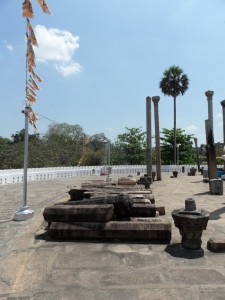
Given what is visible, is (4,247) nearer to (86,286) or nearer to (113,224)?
(113,224)

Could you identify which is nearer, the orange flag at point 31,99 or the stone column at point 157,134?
the orange flag at point 31,99

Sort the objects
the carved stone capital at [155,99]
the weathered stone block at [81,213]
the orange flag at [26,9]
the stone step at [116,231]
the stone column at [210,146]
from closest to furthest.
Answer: the stone step at [116,231], the weathered stone block at [81,213], the orange flag at [26,9], the stone column at [210,146], the carved stone capital at [155,99]

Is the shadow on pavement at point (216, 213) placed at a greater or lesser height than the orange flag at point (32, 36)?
lesser

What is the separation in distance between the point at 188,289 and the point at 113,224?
6.99ft

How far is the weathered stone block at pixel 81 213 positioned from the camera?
536 centimetres

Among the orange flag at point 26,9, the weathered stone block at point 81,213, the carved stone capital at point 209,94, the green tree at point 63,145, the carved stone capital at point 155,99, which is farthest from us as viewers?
the green tree at point 63,145

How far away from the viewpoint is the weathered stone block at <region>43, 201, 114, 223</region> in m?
5.36

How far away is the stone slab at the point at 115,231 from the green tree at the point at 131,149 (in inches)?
1677

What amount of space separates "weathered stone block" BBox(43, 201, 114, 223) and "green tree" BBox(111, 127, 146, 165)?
42435 mm

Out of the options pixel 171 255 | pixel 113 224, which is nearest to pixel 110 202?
pixel 113 224

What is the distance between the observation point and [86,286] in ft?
11.5

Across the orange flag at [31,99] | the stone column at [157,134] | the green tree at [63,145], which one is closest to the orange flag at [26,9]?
the orange flag at [31,99]

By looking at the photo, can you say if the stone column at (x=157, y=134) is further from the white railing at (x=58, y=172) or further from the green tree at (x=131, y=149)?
the green tree at (x=131, y=149)

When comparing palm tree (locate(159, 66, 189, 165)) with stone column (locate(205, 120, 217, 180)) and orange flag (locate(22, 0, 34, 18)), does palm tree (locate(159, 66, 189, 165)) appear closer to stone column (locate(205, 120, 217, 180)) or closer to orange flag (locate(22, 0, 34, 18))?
stone column (locate(205, 120, 217, 180))
